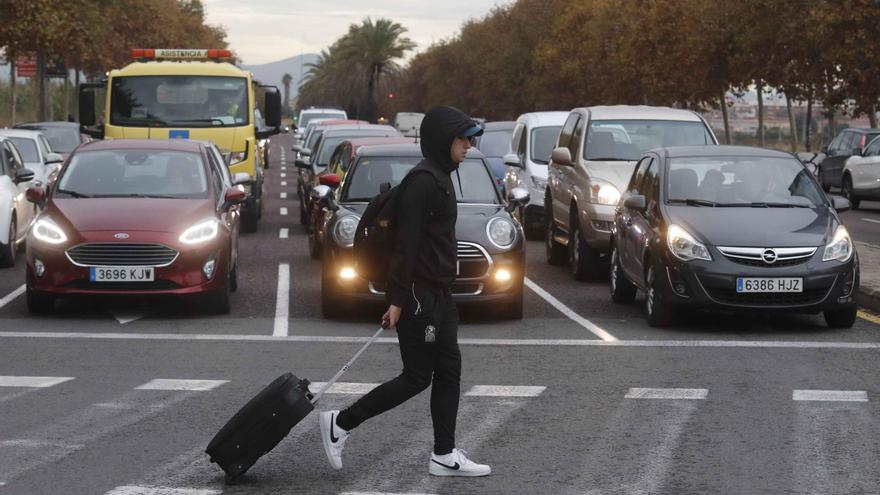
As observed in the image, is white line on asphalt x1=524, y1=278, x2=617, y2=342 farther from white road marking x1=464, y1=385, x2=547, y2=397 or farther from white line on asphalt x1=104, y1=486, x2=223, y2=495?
white line on asphalt x1=104, y1=486, x2=223, y2=495

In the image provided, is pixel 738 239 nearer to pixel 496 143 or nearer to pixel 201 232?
pixel 201 232

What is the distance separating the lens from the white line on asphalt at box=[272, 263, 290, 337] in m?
13.5

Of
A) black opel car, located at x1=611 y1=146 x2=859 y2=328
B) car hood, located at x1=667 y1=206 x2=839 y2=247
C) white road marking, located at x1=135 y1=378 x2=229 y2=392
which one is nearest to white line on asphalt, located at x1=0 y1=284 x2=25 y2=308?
white road marking, located at x1=135 y1=378 x2=229 y2=392

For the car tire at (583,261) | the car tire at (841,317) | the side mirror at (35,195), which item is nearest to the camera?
the car tire at (841,317)

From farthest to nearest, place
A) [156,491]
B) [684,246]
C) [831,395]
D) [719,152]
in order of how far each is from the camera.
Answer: [719,152], [684,246], [831,395], [156,491]

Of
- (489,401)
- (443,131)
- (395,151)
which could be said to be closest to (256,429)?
(443,131)

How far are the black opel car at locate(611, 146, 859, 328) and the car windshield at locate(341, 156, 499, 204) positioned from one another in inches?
55.0

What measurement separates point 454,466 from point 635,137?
1209 centimetres

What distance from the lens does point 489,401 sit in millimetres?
9711

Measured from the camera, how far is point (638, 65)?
203 ft

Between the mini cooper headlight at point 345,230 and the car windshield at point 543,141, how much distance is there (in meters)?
9.76

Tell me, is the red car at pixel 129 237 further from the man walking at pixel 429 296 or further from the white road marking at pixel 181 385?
the man walking at pixel 429 296

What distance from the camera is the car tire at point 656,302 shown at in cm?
1346

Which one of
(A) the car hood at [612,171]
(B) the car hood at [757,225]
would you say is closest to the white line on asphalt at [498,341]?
(B) the car hood at [757,225]
